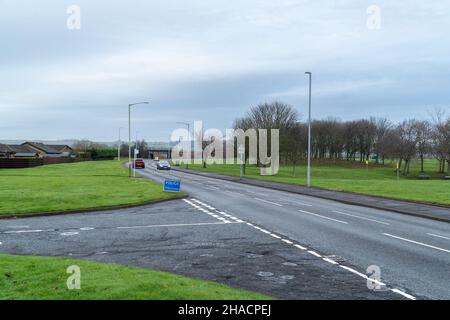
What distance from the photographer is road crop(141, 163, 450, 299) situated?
9.07 meters

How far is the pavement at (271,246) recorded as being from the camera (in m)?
8.57

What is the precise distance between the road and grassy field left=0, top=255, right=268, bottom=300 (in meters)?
3.51

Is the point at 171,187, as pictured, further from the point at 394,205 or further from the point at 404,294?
the point at 404,294

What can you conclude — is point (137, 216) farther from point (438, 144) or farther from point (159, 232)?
point (438, 144)

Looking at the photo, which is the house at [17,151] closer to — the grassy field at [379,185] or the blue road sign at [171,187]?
the grassy field at [379,185]

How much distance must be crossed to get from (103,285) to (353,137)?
11490 centimetres

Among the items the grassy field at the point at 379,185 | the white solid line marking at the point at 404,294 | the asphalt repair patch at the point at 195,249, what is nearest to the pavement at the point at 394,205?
the grassy field at the point at 379,185

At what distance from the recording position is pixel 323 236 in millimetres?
13961

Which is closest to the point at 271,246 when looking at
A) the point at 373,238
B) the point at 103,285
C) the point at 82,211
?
the point at 373,238

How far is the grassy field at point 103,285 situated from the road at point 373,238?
3.51 metres

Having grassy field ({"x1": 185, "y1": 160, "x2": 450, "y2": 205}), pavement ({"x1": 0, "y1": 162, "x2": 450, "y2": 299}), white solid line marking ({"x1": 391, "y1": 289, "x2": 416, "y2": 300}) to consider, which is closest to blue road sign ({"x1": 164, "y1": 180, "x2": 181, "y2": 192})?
pavement ({"x1": 0, "y1": 162, "x2": 450, "y2": 299})

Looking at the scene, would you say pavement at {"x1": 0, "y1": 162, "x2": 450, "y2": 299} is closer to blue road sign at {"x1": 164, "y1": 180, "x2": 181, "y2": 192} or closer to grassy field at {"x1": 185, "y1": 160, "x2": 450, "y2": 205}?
blue road sign at {"x1": 164, "y1": 180, "x2": 181, "y2": 192}

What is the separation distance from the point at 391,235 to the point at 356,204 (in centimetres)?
1123

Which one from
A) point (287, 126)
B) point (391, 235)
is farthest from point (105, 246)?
point (287, 126)
